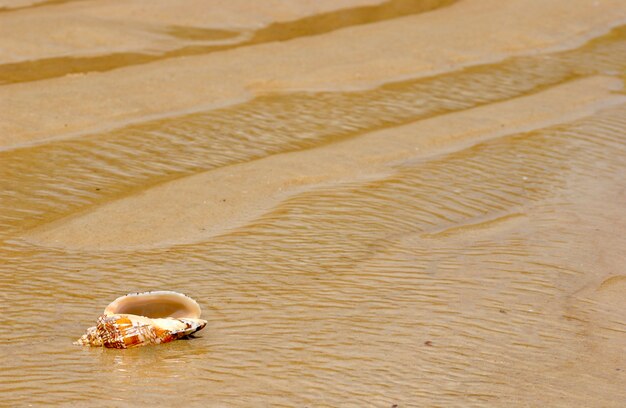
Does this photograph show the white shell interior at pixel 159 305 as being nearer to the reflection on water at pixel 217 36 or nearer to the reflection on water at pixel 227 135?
the reflection on water at pixel 227 135

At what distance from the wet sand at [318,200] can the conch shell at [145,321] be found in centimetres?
6

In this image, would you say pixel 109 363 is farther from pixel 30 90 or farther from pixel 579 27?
pixel 579 27

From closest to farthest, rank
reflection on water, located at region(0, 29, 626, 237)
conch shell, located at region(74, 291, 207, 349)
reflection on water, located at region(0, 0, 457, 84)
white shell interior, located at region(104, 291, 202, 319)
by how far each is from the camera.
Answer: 1. conch shell, located at region(74, 291, 207, 349)
2. white shell interior, located at region(104, 291, 202, 319)
3. reflection on water, located at region(0, 29, 626, 237)
4. reflection on water, located at region(0, 0, 457, 84)

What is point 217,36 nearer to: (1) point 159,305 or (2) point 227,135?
(2) point 227,135

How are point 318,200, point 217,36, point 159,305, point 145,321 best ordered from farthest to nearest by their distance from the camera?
point 217,36
point 318,200
point 159,305
point 145,321

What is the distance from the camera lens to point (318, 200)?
18.2 ft

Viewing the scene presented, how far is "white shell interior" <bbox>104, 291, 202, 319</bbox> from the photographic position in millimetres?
3983

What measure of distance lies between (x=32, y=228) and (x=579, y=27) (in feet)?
18.8

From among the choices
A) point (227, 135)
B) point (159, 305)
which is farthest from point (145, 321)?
point (227, 135)

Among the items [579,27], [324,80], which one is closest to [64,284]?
[324,80]

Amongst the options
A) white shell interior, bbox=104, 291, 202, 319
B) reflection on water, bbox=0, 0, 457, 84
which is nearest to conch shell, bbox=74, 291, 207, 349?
white shell interior, bbox=104, 291, 202, 319

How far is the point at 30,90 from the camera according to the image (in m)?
6.81

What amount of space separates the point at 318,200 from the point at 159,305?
5.46ft

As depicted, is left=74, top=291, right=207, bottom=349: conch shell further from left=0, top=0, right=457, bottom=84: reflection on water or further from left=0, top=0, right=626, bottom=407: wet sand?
left=0, top=0, right=457, bottom=84: reflection on water
